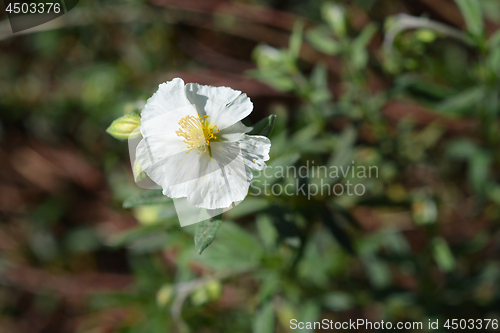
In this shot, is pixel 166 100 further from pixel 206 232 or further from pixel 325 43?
pixel 325 43

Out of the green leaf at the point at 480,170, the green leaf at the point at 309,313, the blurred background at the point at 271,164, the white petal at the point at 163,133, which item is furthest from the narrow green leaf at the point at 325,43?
the green leaf at the point at 309,313

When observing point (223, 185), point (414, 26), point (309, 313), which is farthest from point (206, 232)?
point (414, 26)

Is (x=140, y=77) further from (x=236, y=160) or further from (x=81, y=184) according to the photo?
(x=236, y=160)

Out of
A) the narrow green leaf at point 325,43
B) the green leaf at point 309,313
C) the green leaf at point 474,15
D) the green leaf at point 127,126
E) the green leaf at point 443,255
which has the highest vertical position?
the green leaf at point 474,15

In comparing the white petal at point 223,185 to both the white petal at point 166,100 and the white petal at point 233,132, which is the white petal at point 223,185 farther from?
the white petal at point 166,100

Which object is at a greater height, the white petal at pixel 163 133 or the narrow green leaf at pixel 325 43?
the white petal at pixel 163 133
